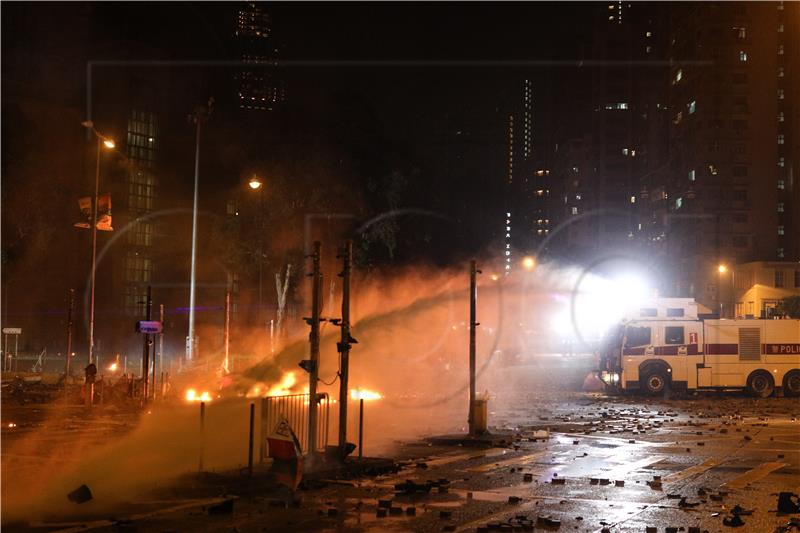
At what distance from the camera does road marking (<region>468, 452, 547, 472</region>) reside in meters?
17.1

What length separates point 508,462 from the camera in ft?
59.6

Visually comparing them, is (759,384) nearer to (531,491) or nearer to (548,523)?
(531,491)

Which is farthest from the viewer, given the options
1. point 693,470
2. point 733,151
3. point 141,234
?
point 733,151

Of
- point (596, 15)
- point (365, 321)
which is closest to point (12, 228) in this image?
point (365, 321)

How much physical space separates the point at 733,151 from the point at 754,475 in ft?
285

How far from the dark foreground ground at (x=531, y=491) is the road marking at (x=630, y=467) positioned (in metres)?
0.03

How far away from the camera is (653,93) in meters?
143

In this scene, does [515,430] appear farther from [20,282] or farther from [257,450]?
[20,282]

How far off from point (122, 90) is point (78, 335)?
1606 cm

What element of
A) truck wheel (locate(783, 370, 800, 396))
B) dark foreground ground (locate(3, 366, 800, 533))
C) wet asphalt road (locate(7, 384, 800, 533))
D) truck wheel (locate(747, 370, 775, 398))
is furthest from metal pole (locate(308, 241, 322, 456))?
truck wheel (locate(783, 370, 800, 396))

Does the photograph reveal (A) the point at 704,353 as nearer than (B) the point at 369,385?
Yes

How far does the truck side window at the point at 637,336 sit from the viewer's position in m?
37.1

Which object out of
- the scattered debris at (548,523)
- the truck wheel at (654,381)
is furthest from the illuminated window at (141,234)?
the scattered debris at (548,523)

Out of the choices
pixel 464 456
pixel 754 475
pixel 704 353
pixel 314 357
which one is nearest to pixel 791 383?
pixel 704 353
